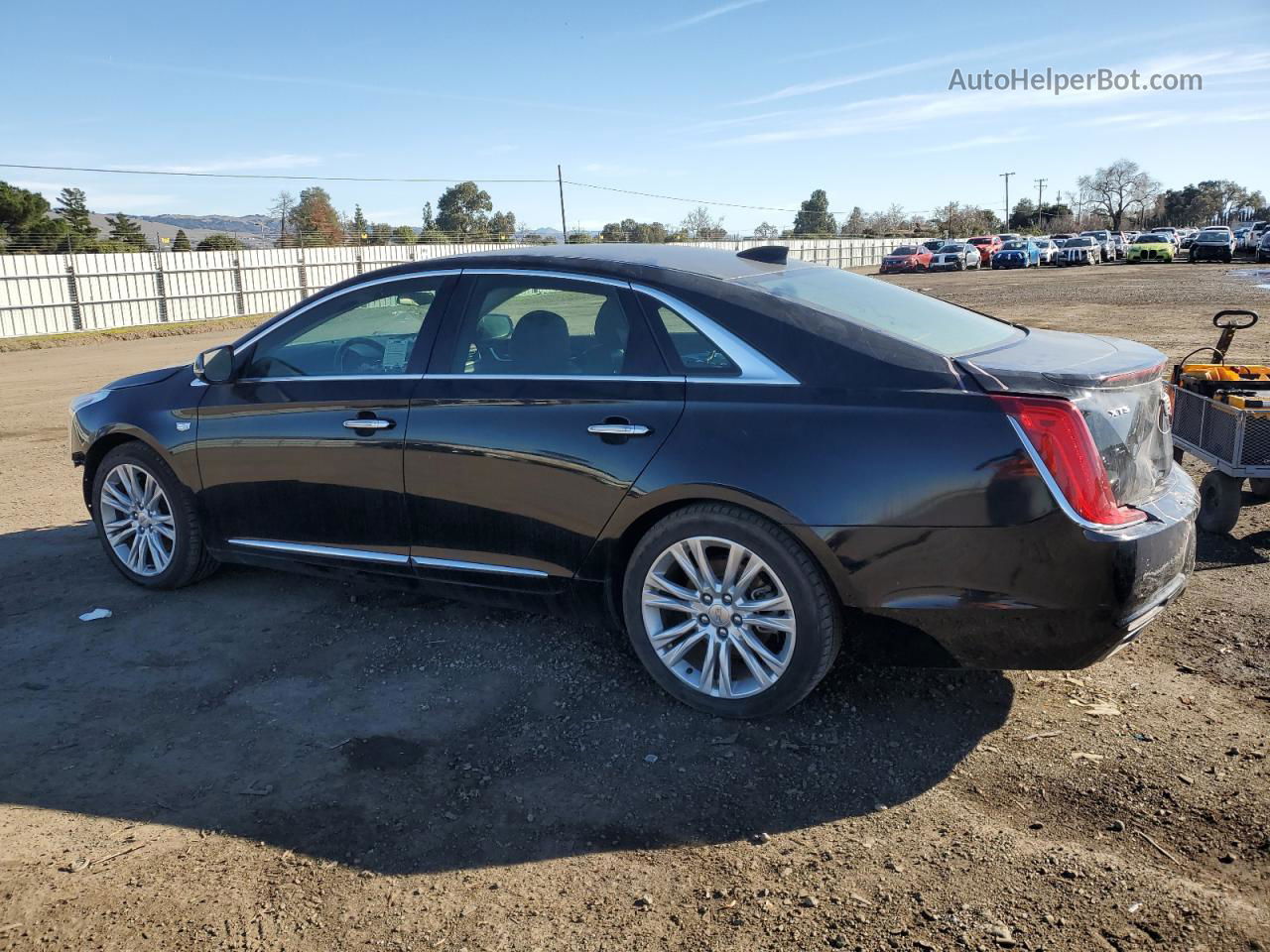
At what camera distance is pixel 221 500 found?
512 cm

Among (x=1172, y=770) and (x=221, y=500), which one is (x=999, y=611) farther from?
(x=221, y=500)

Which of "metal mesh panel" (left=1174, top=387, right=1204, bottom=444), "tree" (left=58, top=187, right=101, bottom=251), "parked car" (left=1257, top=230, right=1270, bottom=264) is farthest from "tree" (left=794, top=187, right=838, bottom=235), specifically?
"metal mesh panel" (left=1174, top=387, right=1204, bottom=444)

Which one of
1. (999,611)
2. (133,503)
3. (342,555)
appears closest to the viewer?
(999,611)

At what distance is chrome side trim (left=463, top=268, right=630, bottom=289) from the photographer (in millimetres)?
4148

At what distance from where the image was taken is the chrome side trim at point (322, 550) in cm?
460

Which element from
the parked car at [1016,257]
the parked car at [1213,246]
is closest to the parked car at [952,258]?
the parked car at [1016,257]

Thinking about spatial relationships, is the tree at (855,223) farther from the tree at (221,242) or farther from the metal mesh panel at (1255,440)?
the metal mesh panel at (1255,440)

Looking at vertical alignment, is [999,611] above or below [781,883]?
above

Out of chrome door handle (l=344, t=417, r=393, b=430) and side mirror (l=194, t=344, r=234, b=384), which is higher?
side mirror (l=194, t=344, r=234, b=384)

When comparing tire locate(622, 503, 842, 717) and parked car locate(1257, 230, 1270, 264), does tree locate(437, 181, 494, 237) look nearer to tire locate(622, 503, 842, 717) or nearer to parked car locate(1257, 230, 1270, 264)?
parked car locate(1257, 230, 1270, 264)

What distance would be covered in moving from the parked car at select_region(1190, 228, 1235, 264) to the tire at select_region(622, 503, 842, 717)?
56.9m

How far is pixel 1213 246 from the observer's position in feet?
171

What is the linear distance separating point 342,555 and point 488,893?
2.21m

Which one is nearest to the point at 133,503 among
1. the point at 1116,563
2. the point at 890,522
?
the point at 890,522
